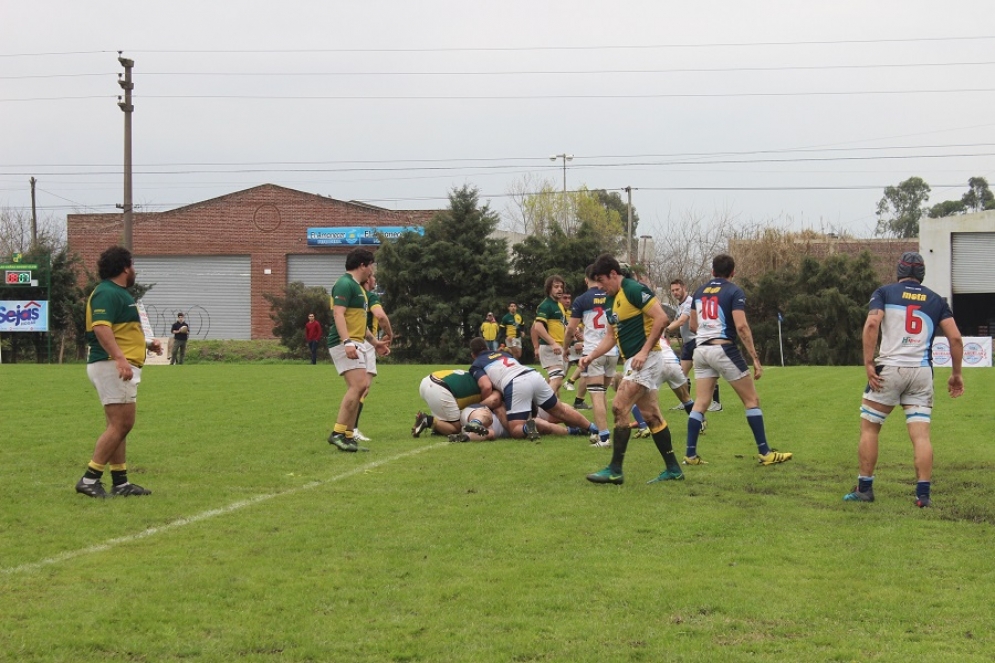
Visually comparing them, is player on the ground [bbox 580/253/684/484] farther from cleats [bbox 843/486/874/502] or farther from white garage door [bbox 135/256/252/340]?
white garage door [bbox 135/256/252/340]

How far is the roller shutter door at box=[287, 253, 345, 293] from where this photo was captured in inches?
2315

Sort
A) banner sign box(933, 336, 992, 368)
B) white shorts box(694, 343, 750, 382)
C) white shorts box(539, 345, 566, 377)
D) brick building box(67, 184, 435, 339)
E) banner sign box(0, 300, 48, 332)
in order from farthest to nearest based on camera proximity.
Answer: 1. brick building box(67, 184, 435, 339)
2. banner sign box(0, 300, 48, 332)
3. banner sign box(933, 336, 992, 368)
4. white shorts box(539, 345, 566, 377)
5. white shorts box(694, 343, 750, 382)

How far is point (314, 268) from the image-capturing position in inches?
2324

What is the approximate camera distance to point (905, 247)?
65125mm

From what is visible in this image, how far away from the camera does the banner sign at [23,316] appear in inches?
1486

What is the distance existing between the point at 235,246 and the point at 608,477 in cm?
5281

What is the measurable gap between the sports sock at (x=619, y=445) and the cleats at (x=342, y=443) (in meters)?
3.44

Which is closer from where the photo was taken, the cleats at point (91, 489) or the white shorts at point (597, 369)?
the cleats at point (91, 489)

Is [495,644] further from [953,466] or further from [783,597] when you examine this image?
[953,466]

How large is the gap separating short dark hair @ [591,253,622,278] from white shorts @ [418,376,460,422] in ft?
12.1

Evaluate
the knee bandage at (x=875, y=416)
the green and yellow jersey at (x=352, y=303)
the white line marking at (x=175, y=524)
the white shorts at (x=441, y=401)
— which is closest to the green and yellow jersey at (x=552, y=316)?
the white shorts at (x=441, y=401)

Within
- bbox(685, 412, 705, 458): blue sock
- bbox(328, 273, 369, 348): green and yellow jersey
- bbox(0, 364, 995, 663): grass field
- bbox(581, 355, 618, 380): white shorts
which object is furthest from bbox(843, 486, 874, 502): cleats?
bbox(328, 273, 369, 348): green and yellow jersey

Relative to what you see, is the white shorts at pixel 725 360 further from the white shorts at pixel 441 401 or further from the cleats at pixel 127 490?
the cleats at pixel 127 490

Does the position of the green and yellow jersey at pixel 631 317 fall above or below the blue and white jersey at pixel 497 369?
above
